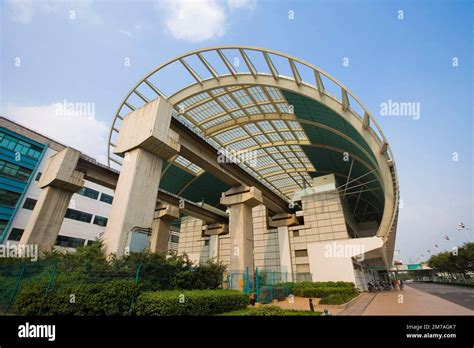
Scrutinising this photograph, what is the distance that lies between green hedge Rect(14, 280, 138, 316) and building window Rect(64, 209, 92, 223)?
30670 mm

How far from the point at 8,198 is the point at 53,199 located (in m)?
19.7

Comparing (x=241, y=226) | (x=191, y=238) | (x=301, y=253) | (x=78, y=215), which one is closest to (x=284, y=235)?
(x=301, y=253)

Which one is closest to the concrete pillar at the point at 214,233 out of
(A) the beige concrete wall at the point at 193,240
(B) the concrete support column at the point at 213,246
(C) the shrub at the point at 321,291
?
(B) the concrete support column at the point at 213,246

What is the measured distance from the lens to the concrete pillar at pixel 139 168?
32.6 feet

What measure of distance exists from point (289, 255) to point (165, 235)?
14825 mm

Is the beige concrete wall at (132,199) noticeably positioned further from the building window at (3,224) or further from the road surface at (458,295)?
the building window at (3,224)

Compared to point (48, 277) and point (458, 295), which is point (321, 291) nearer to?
point (458, 295)

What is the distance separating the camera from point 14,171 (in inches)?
1103

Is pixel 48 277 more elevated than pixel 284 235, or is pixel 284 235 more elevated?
pixel 284 235

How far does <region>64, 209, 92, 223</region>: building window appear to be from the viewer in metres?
32.5

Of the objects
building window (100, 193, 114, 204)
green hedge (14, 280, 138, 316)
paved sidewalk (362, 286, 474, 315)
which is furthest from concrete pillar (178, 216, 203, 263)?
green hedge (14, 280, 138, 316)

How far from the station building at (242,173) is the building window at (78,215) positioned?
41.2 inches

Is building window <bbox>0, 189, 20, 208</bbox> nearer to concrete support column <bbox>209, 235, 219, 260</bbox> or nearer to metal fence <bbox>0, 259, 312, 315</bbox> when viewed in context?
concrete support column <bbox>209, 235, 219, 260</bbox>

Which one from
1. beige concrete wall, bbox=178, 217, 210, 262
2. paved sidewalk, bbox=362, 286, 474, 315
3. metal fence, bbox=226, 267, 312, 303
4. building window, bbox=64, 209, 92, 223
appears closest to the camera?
paved sidewalk, bbox=362, 286, 474, 315
